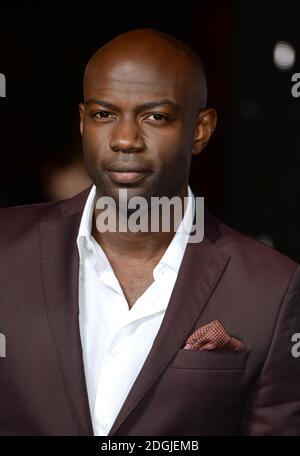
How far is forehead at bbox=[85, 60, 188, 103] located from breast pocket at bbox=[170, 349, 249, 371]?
2.40 feet

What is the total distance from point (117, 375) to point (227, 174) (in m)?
2.35

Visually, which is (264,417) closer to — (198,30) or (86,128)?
(86,128)

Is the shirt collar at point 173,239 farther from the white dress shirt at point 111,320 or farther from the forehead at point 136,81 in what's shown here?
the forehead at point 136,81

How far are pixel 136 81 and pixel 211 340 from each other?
769mm

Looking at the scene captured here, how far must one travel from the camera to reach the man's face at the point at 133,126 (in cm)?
230

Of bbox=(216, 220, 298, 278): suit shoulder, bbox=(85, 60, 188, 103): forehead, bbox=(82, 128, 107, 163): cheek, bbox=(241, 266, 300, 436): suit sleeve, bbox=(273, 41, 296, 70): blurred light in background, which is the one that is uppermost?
bbox=(273, 41, 296, 70): blurred light in background

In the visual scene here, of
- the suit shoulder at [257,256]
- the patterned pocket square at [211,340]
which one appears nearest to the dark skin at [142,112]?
the suit shoulder at [257,256]

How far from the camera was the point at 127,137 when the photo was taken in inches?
89.7

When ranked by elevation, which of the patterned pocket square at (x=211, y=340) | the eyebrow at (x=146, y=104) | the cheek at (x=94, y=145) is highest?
the eyebrow at (x=146, y=104)

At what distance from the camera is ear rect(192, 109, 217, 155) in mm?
2550

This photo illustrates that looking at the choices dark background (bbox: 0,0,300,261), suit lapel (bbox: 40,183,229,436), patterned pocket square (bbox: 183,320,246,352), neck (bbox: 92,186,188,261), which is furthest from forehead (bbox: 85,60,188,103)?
dark background (bbox: 0,0,300,261)

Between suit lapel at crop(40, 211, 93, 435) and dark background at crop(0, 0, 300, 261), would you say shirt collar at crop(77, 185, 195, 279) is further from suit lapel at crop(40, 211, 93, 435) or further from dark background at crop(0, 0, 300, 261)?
dark background at crop(0, 0, 300, 261)

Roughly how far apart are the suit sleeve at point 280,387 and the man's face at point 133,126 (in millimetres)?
533

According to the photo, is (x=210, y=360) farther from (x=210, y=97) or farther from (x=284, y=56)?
(x=210, y=97)
